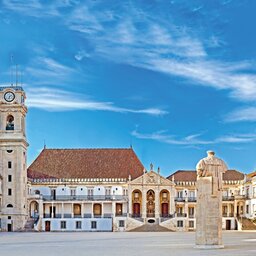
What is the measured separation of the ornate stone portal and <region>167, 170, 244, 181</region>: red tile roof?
64.6m

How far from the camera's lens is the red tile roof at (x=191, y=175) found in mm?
96812

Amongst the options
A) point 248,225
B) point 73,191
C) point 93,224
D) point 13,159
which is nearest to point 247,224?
point 248,225

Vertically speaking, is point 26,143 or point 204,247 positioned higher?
point 26,143

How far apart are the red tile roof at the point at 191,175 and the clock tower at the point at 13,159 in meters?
24.6

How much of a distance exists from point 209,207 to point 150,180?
59329 mm

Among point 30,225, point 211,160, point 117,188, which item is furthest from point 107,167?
point 211,160

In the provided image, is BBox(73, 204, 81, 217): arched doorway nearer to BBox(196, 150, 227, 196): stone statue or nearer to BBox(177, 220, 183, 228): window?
BBox(177, 220, 183, 228): window

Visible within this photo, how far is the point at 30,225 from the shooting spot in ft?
273

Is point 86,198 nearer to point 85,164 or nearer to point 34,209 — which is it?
point 85,164

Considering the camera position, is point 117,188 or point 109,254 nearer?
point 109,254

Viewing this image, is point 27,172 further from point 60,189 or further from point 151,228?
point 151,228

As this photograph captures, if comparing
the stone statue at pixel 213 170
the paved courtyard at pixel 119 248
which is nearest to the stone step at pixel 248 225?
the paved courtyard at pixel 119 248

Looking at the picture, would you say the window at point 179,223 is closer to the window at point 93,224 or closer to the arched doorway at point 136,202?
the arched doorway at point 136,202

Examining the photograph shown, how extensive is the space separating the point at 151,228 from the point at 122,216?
5.10 metres
